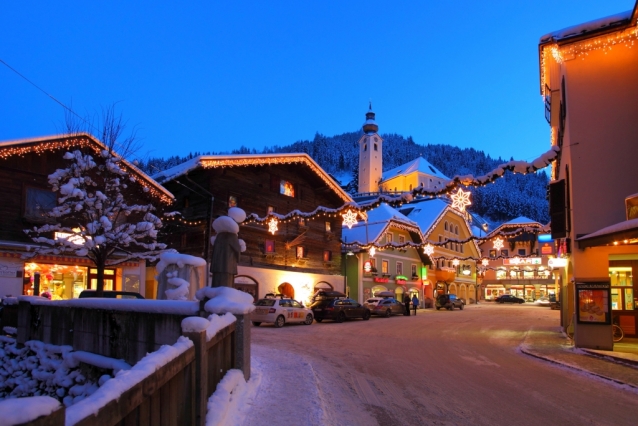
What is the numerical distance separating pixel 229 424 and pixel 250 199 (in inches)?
1070

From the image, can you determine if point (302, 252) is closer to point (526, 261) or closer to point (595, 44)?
point (595, 44)

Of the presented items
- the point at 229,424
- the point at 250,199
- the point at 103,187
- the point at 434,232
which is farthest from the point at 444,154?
A: the point at 229,424

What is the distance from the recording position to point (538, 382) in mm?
10328

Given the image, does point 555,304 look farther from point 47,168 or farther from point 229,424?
point 229,424

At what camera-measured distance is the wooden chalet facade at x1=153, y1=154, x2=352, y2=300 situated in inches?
1213

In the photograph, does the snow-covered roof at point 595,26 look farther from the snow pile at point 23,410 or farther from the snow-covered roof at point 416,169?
the snow-covered roof at point 416,169

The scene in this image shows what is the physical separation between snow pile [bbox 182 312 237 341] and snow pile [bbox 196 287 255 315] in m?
0.22

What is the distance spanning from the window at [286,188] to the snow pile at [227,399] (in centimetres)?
2765

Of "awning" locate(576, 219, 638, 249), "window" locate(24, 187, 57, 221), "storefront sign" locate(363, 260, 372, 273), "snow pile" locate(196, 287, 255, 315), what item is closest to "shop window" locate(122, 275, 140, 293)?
"window" locate(24, 187, 57, 221)

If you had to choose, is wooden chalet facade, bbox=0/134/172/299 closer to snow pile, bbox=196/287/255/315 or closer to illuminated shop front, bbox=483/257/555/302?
snow pile, bbox=196/287/255/315

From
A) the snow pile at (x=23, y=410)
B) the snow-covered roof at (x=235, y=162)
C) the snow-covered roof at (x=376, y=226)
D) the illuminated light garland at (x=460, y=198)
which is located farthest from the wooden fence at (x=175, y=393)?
the snow-covered roof at (x=376, y=226)

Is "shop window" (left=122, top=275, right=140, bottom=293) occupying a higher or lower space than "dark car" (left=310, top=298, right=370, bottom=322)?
higher

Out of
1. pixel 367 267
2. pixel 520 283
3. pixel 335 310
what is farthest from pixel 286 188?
pixel 520 283

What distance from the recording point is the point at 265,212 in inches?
1348
